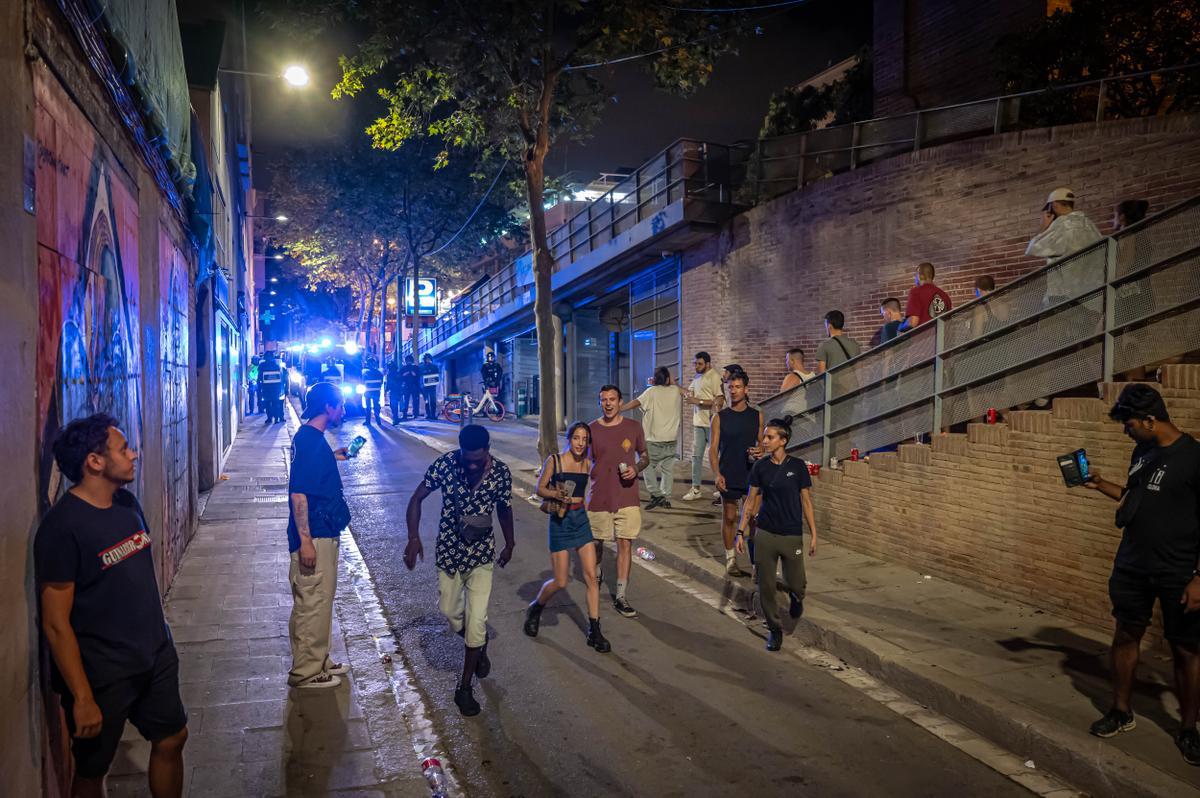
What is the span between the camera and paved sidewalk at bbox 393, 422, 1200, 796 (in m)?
4.27

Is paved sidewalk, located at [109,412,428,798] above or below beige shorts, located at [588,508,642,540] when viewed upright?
below

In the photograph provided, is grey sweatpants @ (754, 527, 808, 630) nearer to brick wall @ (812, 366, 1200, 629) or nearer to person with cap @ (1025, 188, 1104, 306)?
brick wall @ (812, 366, 1200, 629)

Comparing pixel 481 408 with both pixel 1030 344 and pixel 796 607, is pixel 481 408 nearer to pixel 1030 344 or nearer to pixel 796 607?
pixel 1030 344

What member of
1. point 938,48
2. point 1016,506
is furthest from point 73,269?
point 938,48

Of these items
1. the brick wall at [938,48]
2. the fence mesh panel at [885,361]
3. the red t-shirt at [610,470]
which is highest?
the brick wall at [938,48]

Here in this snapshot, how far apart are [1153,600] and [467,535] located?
3.90 m

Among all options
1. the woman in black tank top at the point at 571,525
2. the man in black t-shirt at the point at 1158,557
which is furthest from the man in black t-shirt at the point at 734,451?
the man in black t-shirt at the point at 1158,557

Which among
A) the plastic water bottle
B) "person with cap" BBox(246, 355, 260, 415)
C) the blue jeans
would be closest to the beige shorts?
the plastic water bottle

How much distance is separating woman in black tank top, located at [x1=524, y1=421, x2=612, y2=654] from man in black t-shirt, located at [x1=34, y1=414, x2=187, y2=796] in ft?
10.5

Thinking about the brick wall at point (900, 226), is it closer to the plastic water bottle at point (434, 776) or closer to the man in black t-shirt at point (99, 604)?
the plastic water bottle at point (434, 776)

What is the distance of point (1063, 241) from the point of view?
7598 millimetres

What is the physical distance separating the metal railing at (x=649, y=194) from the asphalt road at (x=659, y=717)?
10.7 m

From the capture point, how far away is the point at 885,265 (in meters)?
12.9

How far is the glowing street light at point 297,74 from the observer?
13992mm
